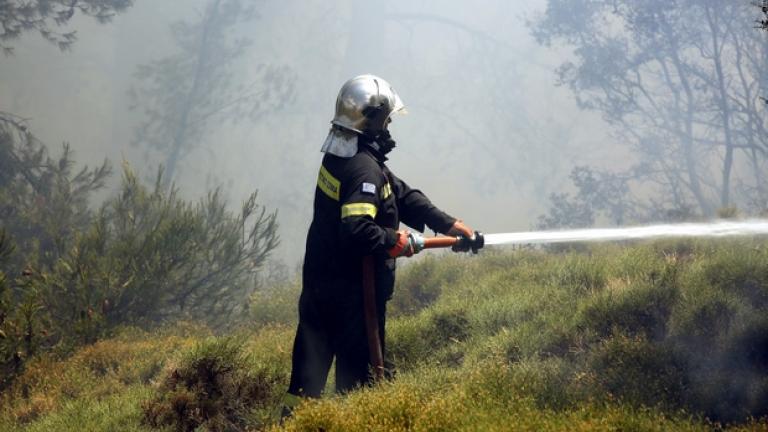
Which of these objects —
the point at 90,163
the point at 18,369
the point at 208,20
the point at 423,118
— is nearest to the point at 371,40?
the point at 423,118

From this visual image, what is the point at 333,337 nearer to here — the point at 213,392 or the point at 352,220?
the point at 352,220

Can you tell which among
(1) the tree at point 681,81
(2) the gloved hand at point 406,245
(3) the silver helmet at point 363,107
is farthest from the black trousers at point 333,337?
(1) the tree at point 681,81

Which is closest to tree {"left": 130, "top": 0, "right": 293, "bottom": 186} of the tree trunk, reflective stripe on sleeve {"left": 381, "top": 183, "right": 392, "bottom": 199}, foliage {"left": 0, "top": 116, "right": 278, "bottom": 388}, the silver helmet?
the tree trunk

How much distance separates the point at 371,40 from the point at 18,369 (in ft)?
129

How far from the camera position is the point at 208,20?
116 feet

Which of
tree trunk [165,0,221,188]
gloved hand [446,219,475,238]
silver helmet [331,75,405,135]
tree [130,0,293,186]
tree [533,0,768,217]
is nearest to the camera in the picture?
silver helmet [331,75,405,135]

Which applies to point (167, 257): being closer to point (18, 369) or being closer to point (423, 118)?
point (18, 369)

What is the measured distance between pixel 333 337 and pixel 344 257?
54 centimetres

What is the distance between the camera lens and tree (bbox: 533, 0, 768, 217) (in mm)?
21406

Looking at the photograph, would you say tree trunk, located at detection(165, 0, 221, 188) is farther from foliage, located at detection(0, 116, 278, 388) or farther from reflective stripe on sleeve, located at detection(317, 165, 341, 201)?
reflective stripe on sleeve, located at detection(317, 165, 341, 201)

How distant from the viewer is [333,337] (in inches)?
176

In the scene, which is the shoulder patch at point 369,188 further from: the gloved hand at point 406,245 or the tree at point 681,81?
the tree at point 681,81

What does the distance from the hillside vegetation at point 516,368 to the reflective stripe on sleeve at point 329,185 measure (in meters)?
1.23

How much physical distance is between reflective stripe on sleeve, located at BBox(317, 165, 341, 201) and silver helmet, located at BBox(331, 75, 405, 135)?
0.34 meters
